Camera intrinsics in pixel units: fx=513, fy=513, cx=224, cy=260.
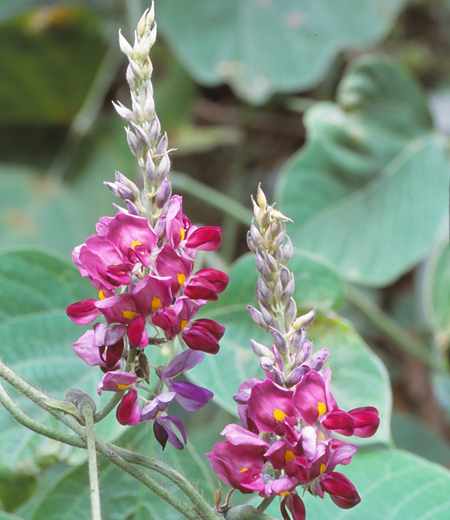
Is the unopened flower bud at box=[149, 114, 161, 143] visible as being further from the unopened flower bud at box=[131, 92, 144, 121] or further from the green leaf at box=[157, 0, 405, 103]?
the green leaf at box=[157, 0, 405, 103]

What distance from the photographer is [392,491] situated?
542 mm

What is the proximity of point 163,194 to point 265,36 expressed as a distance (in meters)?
1.07

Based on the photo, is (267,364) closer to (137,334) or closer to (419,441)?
(137,334)

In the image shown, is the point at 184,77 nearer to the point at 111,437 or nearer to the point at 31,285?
the point at 31,285

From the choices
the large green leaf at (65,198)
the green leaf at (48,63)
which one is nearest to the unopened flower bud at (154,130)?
the large green leaf at (65,198)

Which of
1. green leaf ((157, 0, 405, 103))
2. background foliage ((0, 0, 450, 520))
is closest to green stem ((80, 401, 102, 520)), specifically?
background foliage ((0, 0, 450, 520))

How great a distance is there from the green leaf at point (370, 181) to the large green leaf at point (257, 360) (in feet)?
1.06

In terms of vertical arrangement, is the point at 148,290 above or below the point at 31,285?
above

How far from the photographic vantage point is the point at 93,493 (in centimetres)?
27

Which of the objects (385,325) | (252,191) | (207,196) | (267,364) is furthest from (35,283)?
(252,191)

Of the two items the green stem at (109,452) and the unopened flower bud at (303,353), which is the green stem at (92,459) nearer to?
the green stem at (109,452)

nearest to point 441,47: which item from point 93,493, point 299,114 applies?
point 299,114

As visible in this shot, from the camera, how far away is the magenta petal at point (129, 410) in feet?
1.01

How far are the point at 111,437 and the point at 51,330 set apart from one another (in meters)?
0.20
